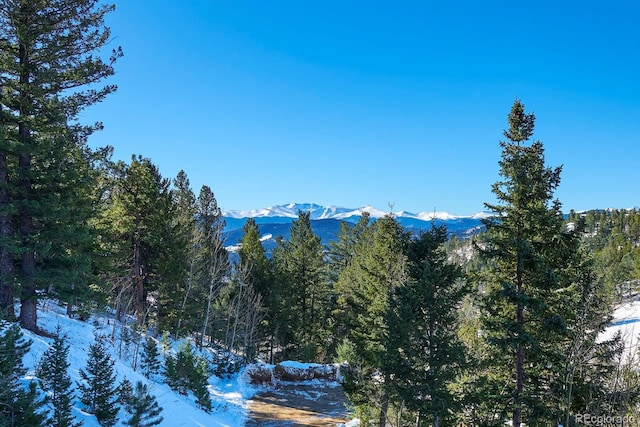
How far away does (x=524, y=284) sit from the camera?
12758 millimetres

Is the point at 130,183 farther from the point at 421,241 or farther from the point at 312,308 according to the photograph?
the point at 312,308

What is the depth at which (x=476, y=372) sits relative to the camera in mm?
15500

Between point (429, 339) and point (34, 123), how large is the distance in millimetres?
15544

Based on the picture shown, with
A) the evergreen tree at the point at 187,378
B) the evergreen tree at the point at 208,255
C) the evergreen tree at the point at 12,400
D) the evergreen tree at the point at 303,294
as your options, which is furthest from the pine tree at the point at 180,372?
the evergreen tree at the point at 303,294

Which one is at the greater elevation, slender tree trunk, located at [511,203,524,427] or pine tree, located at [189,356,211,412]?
slender tree trunk, located at [511,203,524,427]

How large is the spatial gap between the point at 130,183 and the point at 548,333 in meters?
23.2

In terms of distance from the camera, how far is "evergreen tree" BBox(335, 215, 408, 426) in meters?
15.4

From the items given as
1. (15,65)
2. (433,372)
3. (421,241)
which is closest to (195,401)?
(433,372)

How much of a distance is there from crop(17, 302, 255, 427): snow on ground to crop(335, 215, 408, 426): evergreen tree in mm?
6720

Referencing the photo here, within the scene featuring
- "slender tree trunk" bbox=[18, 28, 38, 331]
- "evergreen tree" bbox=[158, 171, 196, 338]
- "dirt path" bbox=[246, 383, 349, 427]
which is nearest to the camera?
"slender tree trunk" bbox=[18, 28, 38, 331]

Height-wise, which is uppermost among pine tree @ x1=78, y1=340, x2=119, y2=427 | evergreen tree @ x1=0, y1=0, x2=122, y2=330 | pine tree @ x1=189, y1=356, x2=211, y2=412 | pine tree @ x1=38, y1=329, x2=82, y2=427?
evergreen tree @ x1=0, y1=0, x2=122, y2=330

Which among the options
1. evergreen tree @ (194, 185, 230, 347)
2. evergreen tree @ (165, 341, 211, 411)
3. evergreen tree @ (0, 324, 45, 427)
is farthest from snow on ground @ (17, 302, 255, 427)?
evergreen tree @ (194, 185, 230, 347)

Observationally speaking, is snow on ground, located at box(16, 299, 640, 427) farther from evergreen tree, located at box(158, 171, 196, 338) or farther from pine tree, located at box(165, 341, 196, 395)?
evergreen tree, located at box(158, 171, 196, 338)

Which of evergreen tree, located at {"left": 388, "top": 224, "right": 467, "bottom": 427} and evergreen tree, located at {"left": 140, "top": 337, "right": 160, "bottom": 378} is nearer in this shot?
evergreen tree, located at {"left": 388, "top": 224, "right": 467, "bottom": 427}
